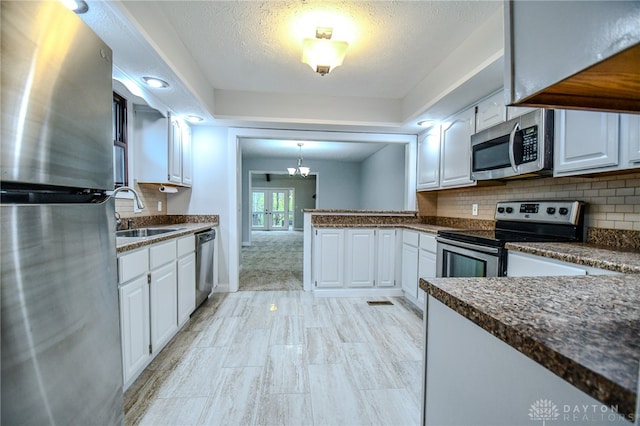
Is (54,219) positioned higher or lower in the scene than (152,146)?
lower

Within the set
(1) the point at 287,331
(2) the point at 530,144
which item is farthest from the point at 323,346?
(2) the point at 530,144

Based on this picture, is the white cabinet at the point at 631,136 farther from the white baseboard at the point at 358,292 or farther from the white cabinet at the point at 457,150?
the white baseboard at the point at 358,292

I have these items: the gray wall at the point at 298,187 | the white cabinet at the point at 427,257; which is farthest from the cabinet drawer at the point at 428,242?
the gray wall at the point at 298,187

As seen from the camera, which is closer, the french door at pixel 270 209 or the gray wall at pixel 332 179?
the gray wall at pixel 332 179

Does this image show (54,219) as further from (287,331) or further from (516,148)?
(516,148)

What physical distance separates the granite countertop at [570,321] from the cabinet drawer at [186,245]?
6.99 ft

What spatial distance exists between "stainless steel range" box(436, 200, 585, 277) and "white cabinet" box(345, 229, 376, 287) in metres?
1.02

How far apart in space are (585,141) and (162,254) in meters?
2.77

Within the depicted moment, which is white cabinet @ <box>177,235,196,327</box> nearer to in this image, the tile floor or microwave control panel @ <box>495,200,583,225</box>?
the tile floor

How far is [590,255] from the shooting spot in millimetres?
1339

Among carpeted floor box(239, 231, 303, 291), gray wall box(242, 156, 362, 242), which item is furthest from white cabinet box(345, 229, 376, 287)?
gray wall box(242, 156, 362, 242)

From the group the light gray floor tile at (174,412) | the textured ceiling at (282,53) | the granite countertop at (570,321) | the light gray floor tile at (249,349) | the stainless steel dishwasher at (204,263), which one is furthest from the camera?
the stainless steel dishwasher at (204,263)

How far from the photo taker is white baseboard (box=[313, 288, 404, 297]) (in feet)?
11.1

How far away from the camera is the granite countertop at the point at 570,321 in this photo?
36 centimetres
